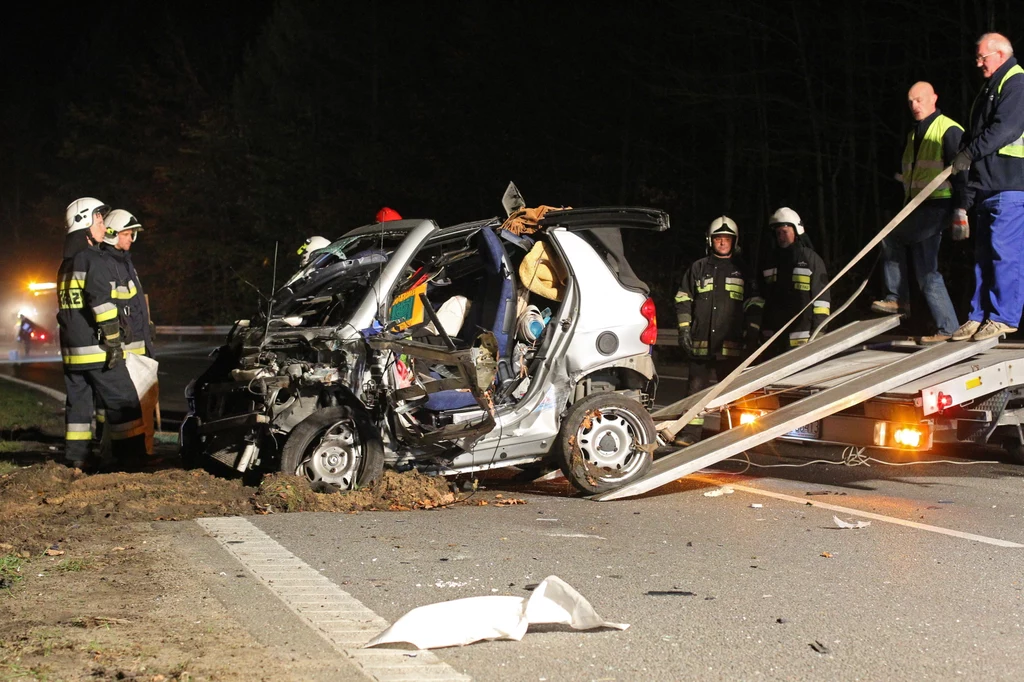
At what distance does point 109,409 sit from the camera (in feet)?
30.8

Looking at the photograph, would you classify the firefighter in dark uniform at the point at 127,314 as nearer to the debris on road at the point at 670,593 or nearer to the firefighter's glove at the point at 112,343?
the firefighter's glove at the point at 112,343

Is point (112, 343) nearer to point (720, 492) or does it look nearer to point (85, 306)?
point (85, 306)

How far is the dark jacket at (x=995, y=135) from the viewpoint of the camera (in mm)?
7781

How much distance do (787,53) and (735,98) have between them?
346cm

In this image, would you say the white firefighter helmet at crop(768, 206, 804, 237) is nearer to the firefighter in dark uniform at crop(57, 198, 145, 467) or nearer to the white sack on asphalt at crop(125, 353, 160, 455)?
the white sack on asphalt at crop(125, 353, 160, 455)

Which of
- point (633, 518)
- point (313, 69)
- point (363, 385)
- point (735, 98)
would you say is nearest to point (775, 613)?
point (633, 518)

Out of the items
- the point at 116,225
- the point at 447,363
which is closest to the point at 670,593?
the point at 447,363

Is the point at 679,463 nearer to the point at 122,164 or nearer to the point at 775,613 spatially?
the point at 775,613

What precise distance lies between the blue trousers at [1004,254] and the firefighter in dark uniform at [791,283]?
222 cm

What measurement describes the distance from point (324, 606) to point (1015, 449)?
250 inches

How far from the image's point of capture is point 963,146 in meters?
8.18

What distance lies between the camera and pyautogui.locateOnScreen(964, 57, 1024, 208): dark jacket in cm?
778

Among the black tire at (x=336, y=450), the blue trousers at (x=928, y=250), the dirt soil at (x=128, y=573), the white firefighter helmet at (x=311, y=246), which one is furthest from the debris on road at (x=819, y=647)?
the white firefighter helmet at (x=311, y=246)

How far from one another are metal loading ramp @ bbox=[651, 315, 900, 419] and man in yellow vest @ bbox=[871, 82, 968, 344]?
0.51 metres
